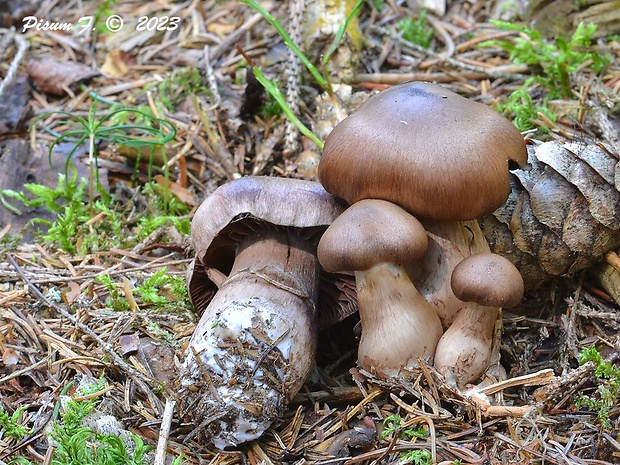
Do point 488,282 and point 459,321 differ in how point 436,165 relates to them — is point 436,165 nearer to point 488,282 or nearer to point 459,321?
point 488,282

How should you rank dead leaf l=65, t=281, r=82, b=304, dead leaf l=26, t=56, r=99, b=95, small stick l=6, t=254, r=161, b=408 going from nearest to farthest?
small stick l=6, t=254, r=161, b=408, dead leaf l=65, t=281, r=82, b=304, dead leaf l=26, t=56, r=99, b=95

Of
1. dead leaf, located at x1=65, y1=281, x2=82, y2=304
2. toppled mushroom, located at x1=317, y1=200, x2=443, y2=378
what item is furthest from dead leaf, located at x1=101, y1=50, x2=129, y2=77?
toppled mushroom, located at x1=317, y1=200, x2=443, y2=378

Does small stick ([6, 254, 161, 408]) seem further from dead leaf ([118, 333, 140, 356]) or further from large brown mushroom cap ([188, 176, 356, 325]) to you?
large brown mushroom cap ([188, 176, 356, 325])

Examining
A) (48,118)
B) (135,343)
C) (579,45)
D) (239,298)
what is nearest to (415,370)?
(239,298)

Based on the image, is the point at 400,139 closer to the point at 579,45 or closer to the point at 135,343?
the point at 135,343

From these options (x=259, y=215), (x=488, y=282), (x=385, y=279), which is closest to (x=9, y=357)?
(x=259, y=215)

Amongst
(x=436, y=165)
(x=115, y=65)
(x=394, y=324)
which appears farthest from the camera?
(x=115, y=65)

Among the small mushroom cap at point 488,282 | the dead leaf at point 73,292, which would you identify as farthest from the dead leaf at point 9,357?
the small mushroom cap at point 488,282
